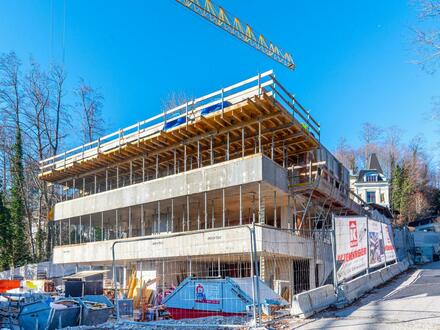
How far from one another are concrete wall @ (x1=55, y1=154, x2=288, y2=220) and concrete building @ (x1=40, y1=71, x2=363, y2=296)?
54 millimetres

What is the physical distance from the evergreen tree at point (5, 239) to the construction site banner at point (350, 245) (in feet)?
130

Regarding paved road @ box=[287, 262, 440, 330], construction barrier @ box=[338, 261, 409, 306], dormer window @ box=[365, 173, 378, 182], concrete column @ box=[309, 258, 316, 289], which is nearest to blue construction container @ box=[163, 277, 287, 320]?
construction barrier @ box=[338, 261, 409, 306]

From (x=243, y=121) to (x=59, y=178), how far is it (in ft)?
66.5

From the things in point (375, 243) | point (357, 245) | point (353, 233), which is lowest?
point (375, 243)

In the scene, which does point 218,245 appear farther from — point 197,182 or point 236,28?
point 236,28

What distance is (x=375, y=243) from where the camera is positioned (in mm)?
15336

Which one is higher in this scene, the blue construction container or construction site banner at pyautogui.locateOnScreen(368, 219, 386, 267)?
construction site banner at pyautogui.locateOnScreen(368, 219, 386, 267)

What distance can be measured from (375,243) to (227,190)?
8.91 meters

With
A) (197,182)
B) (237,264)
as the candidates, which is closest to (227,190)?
(197,182)

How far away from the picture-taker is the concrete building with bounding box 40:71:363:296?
20.1 meters

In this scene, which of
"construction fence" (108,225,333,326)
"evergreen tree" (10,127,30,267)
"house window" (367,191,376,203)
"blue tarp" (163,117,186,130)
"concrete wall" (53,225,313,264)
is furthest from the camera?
"house window" (367,191,376,203)

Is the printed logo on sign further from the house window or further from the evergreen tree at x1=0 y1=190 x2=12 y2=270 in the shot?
the house window

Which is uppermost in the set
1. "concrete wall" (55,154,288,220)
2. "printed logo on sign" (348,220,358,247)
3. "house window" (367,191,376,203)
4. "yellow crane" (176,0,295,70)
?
"yellow crane" (176,0,295,70)

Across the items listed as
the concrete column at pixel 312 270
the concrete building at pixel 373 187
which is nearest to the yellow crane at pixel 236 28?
the concrete building at pixel 373 187
